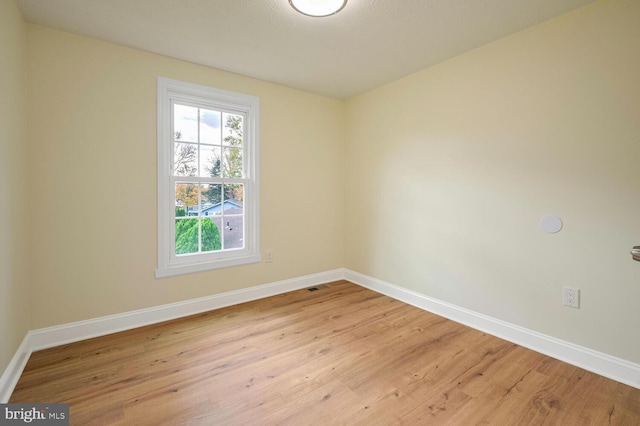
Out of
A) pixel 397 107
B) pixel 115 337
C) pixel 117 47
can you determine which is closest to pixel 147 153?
pixel 117 47

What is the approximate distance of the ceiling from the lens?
6.29 feet

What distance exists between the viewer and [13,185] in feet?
6.05

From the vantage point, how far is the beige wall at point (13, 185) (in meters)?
1.66

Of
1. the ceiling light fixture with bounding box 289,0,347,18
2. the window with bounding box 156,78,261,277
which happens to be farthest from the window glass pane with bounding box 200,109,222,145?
the ceiling light fixture with bounding box 289,0,347,18

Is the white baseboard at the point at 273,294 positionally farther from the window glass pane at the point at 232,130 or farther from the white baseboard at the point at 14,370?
the window glass pane at the point at 232,130

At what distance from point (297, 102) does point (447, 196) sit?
203 centimetres

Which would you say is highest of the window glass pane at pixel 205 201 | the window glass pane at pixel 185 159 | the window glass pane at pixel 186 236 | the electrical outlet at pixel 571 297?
the window glass pane at pixel 185 159

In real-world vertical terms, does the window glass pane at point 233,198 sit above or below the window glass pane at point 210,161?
below

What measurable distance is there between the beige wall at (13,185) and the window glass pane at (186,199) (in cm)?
103

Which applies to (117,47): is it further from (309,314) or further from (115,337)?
(309,314)

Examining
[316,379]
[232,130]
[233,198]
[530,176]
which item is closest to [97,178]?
[233,198]

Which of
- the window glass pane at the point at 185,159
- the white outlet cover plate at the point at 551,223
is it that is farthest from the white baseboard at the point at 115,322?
the white outlet cover plate at the point at 551,223

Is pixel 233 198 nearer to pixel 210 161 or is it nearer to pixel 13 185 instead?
pixel 210 161

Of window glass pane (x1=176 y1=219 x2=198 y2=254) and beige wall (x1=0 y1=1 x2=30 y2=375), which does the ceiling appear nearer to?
beige wall (x1=0 y1=1 x2=30 y2=375)
